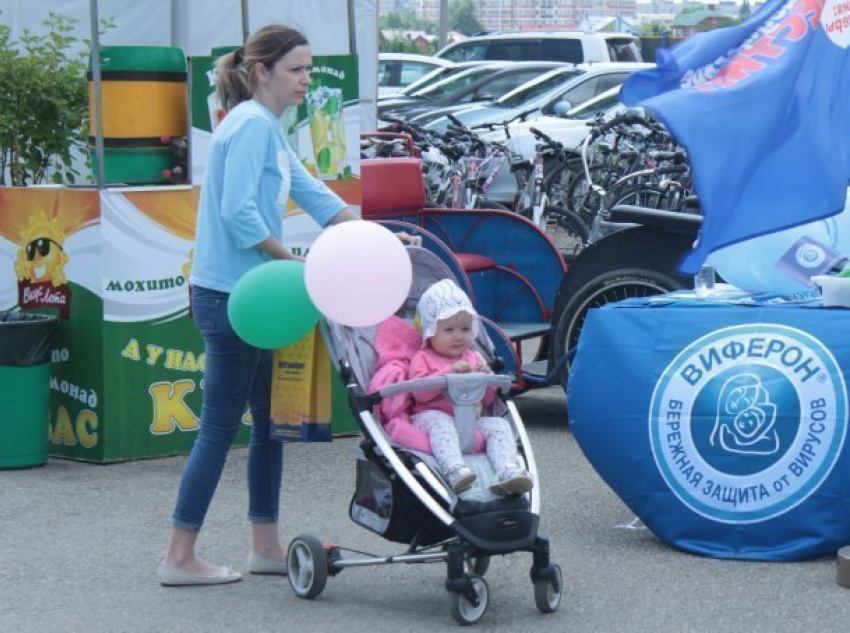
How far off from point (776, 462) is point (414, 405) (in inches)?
53.4

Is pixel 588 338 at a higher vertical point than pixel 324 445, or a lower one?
higher

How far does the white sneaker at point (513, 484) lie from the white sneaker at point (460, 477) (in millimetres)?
79

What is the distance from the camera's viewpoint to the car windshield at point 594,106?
20.7 m

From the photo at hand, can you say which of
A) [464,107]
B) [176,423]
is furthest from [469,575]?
[464,107]

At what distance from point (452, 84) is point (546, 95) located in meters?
3.38

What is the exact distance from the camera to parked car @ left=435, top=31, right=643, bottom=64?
2850cm

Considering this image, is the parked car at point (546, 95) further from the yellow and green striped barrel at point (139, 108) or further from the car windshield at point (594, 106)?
the yellow and green striped barrel at point (139, 108)

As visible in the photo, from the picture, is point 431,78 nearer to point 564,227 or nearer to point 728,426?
point 564,227

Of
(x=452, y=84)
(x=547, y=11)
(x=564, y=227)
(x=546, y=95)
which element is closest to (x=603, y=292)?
(x=564, y=227)

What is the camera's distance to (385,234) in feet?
16.9

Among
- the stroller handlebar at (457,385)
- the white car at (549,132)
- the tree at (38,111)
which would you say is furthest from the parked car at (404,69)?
the stroller handlebar at (457,385)

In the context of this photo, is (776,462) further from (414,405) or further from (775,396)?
(414,405)

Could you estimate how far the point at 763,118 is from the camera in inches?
246

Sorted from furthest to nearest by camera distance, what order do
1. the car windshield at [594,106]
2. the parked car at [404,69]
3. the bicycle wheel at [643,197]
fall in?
the parked car at [404,69]
the car windshield at [594,106]
the bicycle wheel at [643,197]
